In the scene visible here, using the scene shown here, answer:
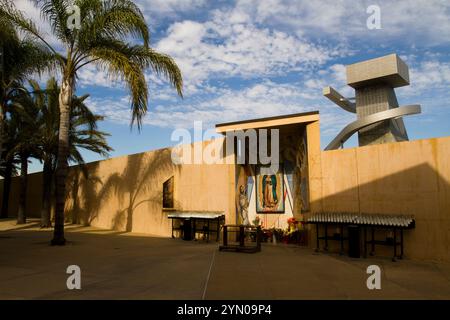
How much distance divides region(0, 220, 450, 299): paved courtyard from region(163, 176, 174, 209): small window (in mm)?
5300

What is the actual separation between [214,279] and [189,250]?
16.2ft

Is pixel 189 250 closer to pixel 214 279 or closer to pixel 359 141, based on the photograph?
pixel 214 279

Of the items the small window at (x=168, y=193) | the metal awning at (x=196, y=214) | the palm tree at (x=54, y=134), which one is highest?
the palm tree at (x=54, y=134)

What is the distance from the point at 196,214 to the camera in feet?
49.8

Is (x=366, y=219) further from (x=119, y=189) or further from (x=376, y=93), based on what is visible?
(x=376, y=93)

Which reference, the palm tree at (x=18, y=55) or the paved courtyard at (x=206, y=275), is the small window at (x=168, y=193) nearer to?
the paved courtyard at (x=206, y=275)

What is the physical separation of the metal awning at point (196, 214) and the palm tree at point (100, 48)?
4810 millimetres

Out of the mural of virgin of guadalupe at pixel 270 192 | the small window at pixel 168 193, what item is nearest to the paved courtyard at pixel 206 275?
the mural of virgin of guadalupe at pixel 270 192

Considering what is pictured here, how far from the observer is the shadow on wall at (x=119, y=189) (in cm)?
1806

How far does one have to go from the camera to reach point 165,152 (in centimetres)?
1773

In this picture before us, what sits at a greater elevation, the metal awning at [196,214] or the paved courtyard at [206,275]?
the metal awning at [196,214]

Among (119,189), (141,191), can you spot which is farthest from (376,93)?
(119,189)

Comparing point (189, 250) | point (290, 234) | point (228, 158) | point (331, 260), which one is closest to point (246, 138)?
point (228, 158)
